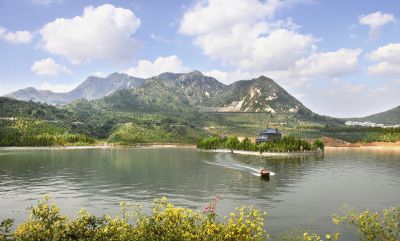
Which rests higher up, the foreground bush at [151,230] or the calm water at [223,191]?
the foreground bush at [151,230]

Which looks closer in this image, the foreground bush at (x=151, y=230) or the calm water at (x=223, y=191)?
the foreground bush at (x=151, y=230)

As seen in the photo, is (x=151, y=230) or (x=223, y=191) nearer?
(x=151, y=230)

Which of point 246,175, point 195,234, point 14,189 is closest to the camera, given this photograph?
point 195,234

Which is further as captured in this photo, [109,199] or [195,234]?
[109,199]

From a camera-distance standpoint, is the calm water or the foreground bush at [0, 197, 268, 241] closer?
the foreground bush at [0, 197, 268, 241]

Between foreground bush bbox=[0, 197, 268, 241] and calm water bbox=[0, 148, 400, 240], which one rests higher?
foreground bush bbox=[0, 197, 268, 241]

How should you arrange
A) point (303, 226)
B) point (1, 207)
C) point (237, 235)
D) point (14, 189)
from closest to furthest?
point (237, 235), point (303, 226), point (1, 207), point (14, 189)

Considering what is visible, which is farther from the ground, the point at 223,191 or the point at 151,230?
the point at 151,230

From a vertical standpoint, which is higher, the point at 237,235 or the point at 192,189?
the point at 237,235

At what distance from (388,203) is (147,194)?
7871cm

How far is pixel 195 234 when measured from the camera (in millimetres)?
40531

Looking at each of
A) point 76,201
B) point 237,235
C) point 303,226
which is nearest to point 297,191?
point 303,226

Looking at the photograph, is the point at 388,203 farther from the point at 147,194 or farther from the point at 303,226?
the point at 147,194

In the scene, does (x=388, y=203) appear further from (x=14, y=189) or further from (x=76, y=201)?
(x=14, y=189)
